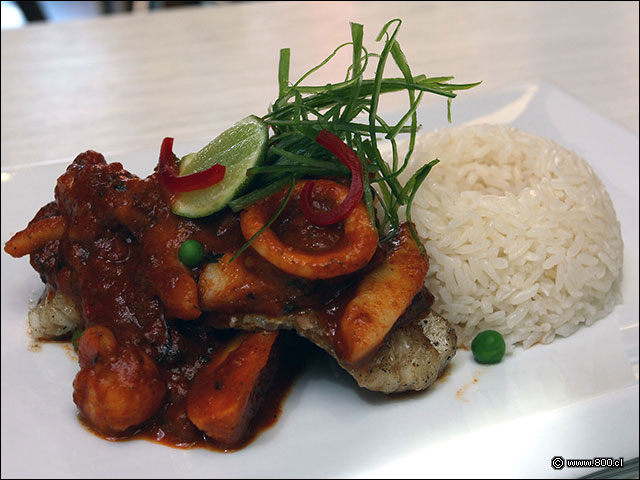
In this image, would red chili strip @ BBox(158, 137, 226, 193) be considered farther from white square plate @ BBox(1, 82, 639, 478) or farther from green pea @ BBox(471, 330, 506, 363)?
green pea @ BBox(471, 330, 506, 363)

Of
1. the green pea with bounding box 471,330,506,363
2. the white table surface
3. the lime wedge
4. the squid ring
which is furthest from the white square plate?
the white table surface

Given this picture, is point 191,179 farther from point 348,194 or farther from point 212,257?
point 348,194

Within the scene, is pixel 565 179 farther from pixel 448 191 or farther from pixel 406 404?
pixel 406 404

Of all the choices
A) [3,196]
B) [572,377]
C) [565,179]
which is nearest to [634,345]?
[572,377]

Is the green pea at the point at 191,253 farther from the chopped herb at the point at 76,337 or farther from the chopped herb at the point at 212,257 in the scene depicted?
the chopped herb at the point at 76,337

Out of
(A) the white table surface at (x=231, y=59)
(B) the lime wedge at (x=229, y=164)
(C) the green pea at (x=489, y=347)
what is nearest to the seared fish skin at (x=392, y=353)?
(C) the green pea at (x=489, y=347)
